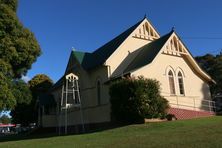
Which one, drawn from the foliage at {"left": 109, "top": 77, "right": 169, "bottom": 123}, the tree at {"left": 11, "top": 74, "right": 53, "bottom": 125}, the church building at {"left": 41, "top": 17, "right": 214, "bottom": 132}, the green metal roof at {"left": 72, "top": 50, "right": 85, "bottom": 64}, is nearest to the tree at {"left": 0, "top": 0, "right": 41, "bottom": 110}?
the church building at {"left": 41, "top": 17, "right": 214, "bottom": 132}

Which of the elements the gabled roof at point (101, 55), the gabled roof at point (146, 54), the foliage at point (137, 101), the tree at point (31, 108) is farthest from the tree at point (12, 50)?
the tree at point (31, 108)

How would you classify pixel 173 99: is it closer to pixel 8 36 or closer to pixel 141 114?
pixel 141 114

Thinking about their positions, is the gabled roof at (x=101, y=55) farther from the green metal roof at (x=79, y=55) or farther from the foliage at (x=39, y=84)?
the foliage at (x=39, y=84)

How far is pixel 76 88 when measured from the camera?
34.5 meters

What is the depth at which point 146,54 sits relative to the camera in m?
29.4

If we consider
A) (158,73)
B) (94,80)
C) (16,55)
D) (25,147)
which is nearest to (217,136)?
(25,147)

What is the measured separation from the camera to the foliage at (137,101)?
2341 cm

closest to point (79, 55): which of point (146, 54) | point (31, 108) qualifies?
point (146, 54)

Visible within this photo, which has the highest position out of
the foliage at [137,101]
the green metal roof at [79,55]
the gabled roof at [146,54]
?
the green metal roof at [79,55]

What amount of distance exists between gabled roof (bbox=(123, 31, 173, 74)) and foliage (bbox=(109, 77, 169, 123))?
3505 mm

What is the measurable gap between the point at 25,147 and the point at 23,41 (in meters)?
12.2

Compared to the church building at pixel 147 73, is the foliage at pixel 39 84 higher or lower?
higher

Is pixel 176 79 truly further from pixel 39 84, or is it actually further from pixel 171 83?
pixel 39 84

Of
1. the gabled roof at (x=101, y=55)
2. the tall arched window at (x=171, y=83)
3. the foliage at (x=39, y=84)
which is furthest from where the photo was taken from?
the foliage at (x=39, y=84)
